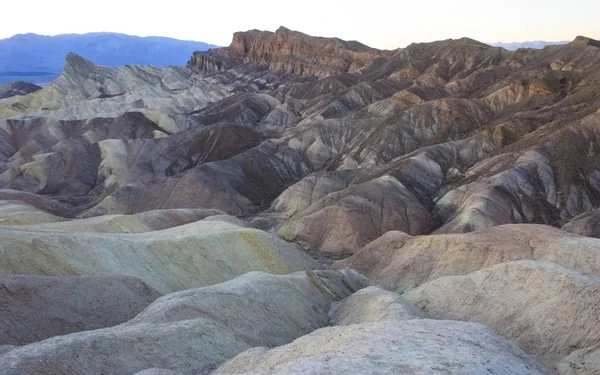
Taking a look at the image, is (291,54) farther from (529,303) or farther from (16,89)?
(529,303)

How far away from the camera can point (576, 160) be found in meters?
56.7

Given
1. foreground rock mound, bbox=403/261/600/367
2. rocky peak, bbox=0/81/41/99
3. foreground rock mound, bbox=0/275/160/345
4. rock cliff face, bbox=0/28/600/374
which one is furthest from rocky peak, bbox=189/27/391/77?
foreground rock mound, bbox=0/275/160/345

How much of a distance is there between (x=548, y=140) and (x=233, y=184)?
36400mm

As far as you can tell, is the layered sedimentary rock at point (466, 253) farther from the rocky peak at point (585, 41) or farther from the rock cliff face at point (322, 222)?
the rocky peak at point (585, 41)

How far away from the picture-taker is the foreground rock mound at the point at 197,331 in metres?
17.4

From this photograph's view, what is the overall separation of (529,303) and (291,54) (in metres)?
141

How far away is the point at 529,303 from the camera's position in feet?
78.2

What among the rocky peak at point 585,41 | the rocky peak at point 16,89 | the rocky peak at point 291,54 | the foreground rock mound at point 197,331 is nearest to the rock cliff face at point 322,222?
the foreground rock mound at point 197,331

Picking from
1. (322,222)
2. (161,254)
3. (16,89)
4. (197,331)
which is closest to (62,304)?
(197,331)

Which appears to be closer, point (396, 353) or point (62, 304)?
point (396, 353)

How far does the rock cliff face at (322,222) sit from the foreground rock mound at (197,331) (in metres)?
0.09

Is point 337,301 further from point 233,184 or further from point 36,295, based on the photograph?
point 233,184

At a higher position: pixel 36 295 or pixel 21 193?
pixel 36 295

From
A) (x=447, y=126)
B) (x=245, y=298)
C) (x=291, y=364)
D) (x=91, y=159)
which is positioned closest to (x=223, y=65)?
(x=91, y=159)
